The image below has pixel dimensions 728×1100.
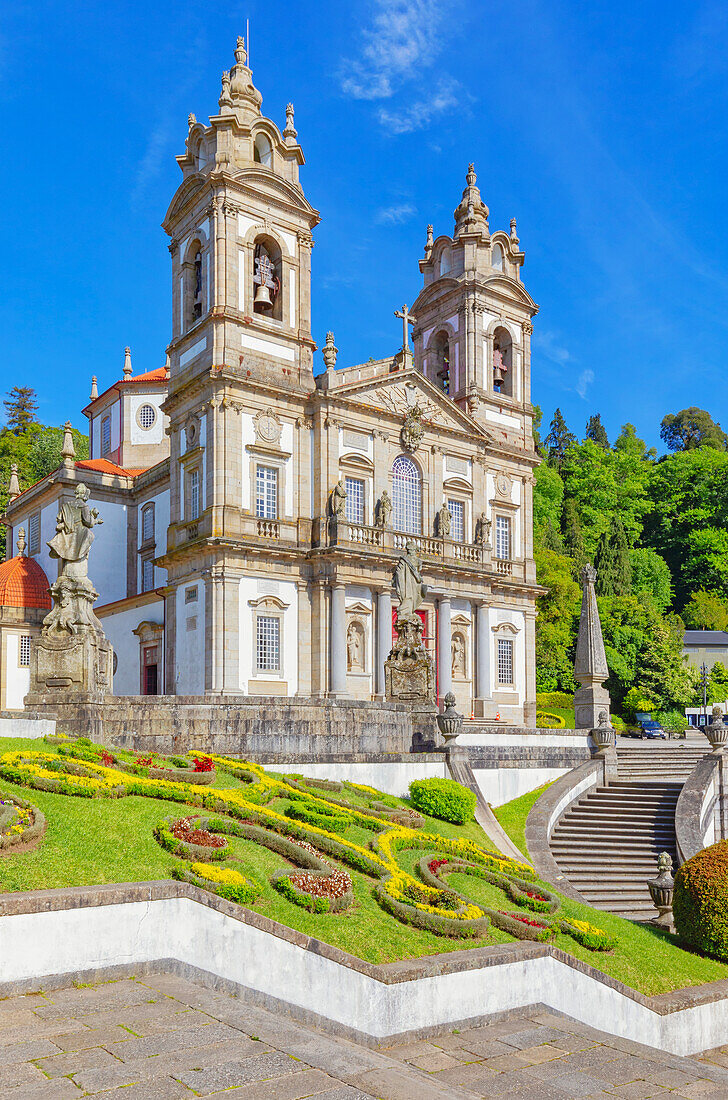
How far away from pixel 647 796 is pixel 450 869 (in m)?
11.2

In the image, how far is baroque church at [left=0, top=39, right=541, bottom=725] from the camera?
3234 cm

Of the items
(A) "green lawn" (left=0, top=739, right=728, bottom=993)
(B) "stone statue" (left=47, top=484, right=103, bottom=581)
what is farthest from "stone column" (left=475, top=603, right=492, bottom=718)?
(A) "green lawn" (left=0, top=739, right=728, bottom=993)

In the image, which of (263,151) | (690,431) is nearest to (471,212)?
(263,151)

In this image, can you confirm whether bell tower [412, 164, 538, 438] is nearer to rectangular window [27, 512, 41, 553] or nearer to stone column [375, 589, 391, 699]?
stone column [375, 589, 391, 699]

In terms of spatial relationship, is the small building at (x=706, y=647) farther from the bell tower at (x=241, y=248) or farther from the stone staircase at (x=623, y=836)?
the stone staircase at (x=623, y=836)

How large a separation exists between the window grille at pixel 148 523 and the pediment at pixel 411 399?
395 inches

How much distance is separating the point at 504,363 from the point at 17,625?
23.5 meters

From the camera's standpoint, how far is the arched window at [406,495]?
36.4 metres

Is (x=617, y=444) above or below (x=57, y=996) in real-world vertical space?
above

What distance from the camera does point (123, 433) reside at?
151ft

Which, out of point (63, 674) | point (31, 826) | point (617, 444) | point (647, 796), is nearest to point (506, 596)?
point (647, 796)

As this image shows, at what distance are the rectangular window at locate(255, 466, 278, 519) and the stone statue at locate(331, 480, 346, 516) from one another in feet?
6.62

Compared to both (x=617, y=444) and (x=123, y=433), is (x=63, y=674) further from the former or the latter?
(x=617, y=444)

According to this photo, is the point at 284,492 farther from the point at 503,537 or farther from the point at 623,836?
the point at 623,836
